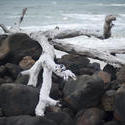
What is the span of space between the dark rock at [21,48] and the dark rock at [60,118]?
206 centimetres

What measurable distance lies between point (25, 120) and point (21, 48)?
97.9 inches

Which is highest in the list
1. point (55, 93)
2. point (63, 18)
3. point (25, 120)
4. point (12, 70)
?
point (25, 120)

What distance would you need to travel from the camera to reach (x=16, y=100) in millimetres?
4016

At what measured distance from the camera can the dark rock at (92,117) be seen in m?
3.99

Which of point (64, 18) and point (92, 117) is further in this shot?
Answer: point (64, 18)

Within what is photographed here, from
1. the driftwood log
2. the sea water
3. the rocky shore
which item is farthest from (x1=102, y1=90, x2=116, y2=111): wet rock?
the sea water

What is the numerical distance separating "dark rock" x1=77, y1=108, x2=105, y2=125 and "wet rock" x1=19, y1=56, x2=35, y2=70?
2044 millimetres

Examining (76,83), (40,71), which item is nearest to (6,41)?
(40,71)

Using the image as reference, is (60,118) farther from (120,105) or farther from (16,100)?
(120,105)

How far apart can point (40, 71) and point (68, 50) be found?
0.93 metres

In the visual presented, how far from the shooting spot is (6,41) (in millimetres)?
5730

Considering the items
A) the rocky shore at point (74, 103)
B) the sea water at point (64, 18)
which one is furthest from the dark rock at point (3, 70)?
the sea water at point (64, 18)

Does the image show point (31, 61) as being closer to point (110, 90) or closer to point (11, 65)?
point (11, 65)

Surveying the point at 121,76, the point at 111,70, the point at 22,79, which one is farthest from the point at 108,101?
the point at 22,79
